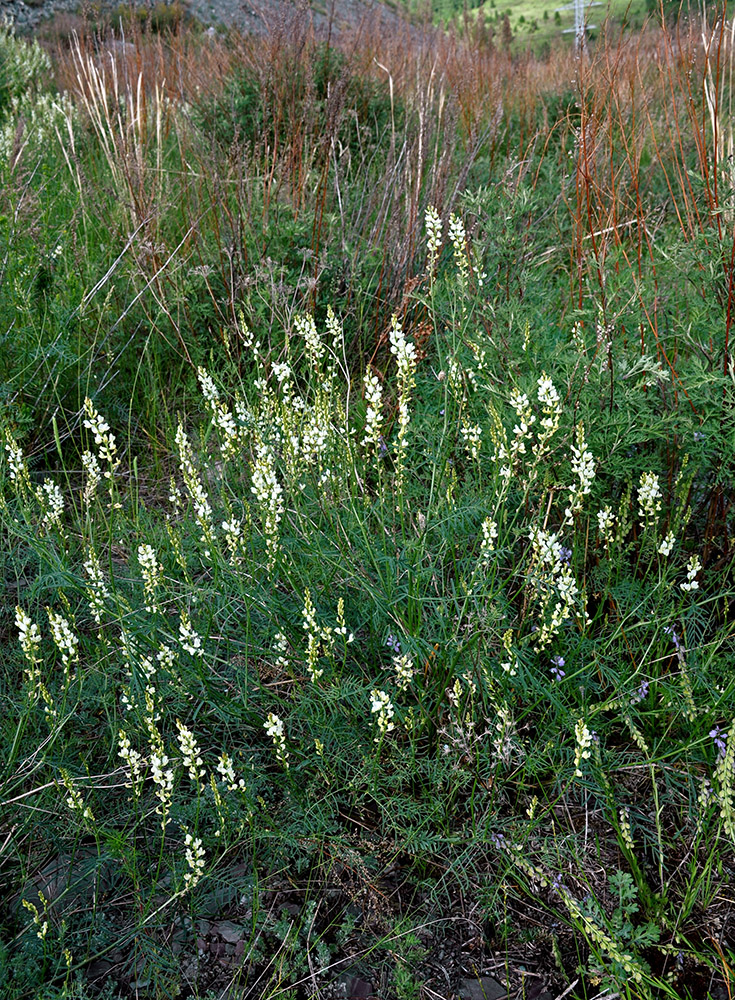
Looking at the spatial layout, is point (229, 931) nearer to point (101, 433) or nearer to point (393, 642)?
point (393, 642)

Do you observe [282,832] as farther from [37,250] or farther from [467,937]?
[37,250]

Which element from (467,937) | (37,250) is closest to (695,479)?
(467,937)

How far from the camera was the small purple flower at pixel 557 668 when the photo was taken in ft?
6.33

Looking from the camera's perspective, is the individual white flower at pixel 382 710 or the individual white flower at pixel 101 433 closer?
the individual white flower at pixel 382 710

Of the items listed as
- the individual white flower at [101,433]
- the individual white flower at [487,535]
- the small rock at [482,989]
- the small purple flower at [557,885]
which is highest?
the individual white flower at [101,433]

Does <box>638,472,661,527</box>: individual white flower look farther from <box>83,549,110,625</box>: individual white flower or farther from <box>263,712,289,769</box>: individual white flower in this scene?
<box>83,549,110,625</box>: individual white flower

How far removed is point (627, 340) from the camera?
2463 millimetres

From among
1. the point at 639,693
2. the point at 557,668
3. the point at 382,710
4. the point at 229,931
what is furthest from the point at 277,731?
the point at 639,693

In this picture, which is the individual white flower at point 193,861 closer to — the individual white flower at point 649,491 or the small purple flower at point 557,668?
the small purple flower at point 557,668

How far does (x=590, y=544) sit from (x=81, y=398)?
2.30 meters

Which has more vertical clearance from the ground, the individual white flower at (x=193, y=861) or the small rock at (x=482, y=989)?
the individual white flower at (x=193, y=861)

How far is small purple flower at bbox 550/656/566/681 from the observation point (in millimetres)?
1929

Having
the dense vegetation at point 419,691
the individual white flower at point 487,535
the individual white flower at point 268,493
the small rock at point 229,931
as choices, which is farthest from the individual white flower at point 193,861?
the individual white flower at point 487,535

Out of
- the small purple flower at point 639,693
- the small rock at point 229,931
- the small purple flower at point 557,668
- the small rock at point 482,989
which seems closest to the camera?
the small rock at point 482,989
